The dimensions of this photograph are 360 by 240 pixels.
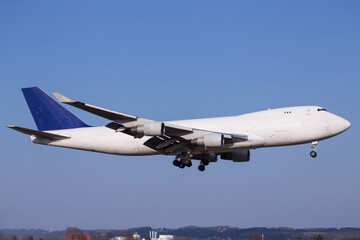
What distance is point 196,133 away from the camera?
126 feet

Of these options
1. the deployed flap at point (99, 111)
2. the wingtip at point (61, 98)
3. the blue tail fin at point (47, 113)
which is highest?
the blue tail fin at point (47, 113)

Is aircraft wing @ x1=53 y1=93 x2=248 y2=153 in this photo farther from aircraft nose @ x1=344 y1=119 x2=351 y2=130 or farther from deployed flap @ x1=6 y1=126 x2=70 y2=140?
aircraft nose @ x1=344 y1=119 x2=351 y2=130

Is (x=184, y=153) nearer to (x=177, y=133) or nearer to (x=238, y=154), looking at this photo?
(x=177, y=133)

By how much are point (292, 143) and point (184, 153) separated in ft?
27.4

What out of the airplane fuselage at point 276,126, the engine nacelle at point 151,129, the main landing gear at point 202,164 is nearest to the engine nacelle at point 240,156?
the main landing gear at point 202,164

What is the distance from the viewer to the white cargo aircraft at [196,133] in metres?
37.0

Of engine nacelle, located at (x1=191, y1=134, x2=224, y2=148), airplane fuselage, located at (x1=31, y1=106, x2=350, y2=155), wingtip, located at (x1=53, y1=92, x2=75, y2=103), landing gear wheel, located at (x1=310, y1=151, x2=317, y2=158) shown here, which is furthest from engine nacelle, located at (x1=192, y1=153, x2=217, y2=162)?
wingtip, located at (x1=53, y1=92, x2=75, y2=103)

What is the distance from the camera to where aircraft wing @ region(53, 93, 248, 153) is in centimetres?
3622

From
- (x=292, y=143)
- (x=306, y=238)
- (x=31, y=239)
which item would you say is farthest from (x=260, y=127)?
(x=31, y=239)

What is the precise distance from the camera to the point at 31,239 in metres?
31.1

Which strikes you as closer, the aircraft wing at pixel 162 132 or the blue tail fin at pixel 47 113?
the aircraft wing at pixel 162 132

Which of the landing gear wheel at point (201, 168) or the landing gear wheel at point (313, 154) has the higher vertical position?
the landing gear wheel at point (313, 154)

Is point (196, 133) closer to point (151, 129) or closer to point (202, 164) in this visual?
point (151, 129)

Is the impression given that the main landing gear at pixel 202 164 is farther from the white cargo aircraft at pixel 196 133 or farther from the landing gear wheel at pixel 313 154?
the landing gear wheel at pixel 313 154
